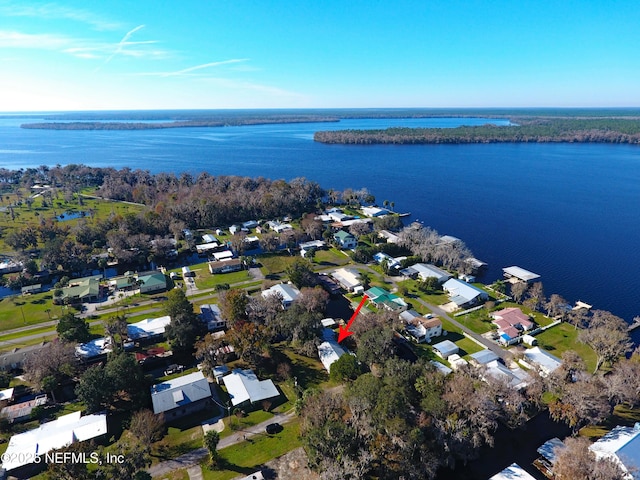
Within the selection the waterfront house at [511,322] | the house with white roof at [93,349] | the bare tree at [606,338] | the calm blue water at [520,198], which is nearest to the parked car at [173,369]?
the house with white roof at [93,349]

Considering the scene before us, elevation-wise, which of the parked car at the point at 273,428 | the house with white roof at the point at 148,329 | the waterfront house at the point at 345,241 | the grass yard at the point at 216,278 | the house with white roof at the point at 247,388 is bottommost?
the parked car at the point at 273,428

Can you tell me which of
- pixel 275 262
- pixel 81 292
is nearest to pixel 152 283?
pixel 81 292

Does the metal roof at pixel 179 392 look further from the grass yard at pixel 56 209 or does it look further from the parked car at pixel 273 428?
the grass yard at pixel 56 209

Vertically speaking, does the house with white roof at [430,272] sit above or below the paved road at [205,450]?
above

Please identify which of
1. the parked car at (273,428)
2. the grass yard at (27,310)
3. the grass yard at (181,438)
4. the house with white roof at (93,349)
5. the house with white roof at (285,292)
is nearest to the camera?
the grass yard at (181,438)

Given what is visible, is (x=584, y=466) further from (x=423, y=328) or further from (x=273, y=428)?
(x=273, y=428)

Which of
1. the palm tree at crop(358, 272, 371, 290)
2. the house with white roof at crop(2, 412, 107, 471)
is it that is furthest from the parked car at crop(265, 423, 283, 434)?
the palm tree at crop(358, 272, 371, 290)

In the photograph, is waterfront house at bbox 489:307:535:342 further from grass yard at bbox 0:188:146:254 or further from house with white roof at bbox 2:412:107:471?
grass yard at bbox 0:188:146:254
